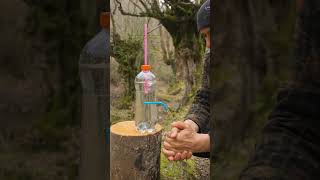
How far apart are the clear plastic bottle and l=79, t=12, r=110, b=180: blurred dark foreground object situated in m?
2.14

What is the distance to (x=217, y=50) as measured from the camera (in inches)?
30.7

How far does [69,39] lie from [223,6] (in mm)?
380

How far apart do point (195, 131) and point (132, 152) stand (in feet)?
3.20

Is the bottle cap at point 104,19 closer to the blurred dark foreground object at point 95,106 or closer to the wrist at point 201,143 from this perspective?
the blurred dark foreground object at point 95,106

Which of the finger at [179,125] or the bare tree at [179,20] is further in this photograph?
the bare tree at [179,20]

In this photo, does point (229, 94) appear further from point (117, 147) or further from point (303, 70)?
point (117, 147)

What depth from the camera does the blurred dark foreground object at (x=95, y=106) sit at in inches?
35.9

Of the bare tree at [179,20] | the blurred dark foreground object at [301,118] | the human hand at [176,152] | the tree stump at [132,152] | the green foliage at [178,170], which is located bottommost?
the green foliage at [178,170]

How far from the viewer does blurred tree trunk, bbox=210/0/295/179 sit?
739mm

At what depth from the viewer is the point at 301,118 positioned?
745 mm

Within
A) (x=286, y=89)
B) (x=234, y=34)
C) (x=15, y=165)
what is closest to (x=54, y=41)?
(x=15, y=165)

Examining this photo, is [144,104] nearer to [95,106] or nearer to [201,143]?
[201,143]

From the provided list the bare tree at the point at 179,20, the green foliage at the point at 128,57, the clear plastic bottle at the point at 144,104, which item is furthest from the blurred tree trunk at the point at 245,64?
the green foliage at the point at 128,57

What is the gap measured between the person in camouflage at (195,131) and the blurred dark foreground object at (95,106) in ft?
3.99
